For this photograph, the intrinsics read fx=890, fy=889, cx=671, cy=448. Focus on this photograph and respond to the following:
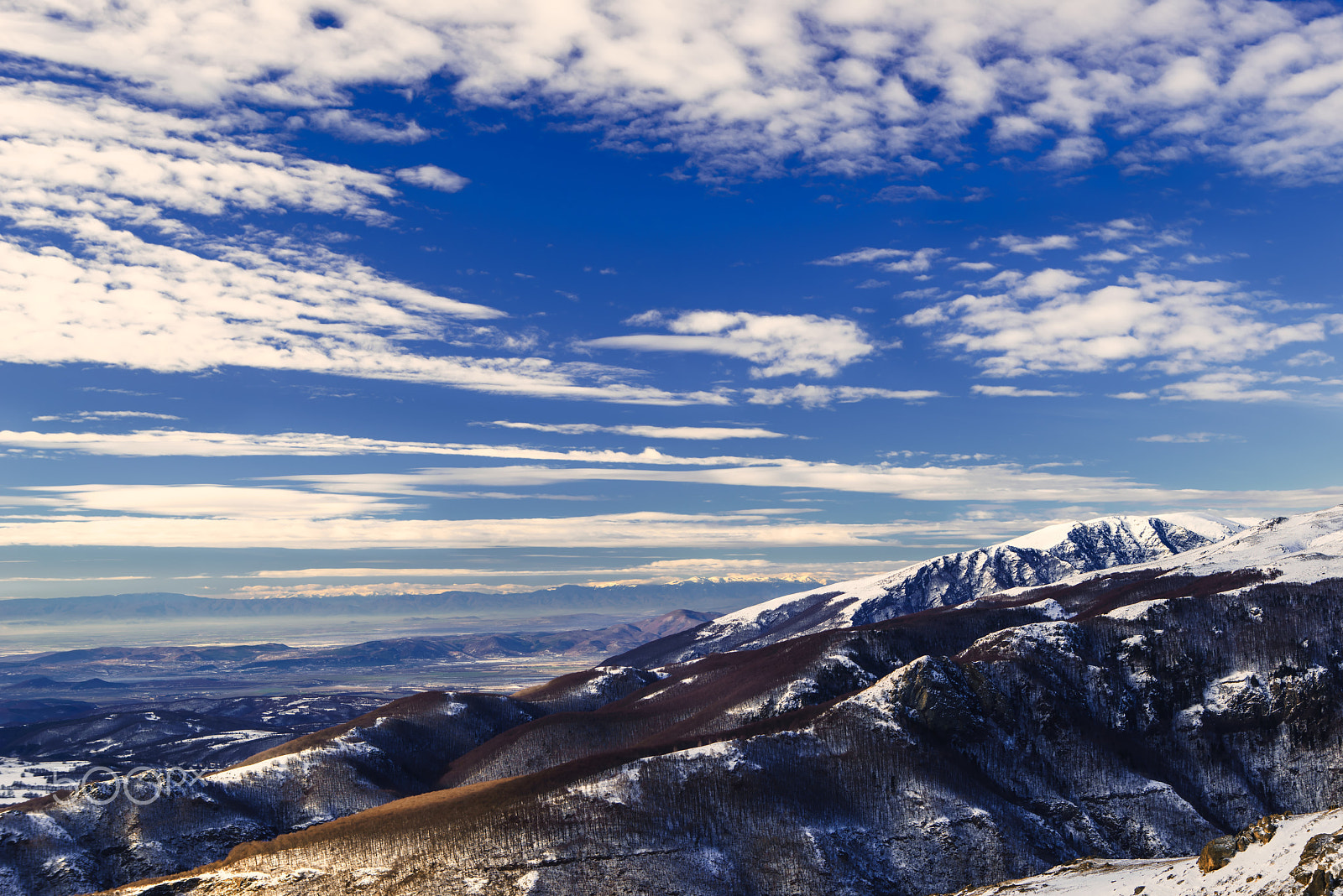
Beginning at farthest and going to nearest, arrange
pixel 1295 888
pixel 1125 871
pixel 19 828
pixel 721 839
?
pixel 19 828, pixel 721 839, pixel 1125 871, pixel 1295 888

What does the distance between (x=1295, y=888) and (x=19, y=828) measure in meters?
233

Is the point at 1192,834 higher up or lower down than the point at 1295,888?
lower down

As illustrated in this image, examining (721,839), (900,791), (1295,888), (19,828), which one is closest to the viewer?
(1295,888)

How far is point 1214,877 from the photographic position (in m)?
74.7

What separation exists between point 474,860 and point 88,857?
10854cm

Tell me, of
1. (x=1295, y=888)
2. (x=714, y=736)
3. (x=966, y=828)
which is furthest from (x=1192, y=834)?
(x=1295, y=888)

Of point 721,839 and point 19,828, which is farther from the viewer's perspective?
point 19,828

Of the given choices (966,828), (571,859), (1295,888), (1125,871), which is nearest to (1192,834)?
(966,828)

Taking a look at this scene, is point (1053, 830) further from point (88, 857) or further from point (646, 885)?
point (88, 857)

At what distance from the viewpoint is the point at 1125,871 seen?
91375 millimetres

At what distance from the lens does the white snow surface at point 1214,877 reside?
6912 centimetres

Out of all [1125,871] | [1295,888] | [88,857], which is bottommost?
[88,857]

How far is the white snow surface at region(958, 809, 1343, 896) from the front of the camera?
69.1 m

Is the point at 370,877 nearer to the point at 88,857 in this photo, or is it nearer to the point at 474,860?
the point at 474,860
